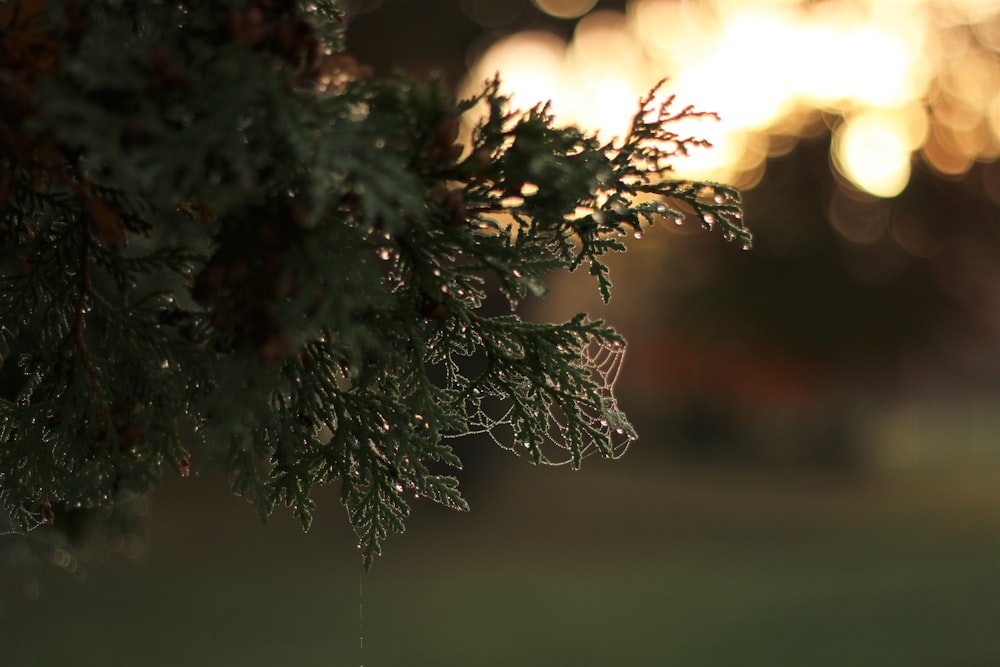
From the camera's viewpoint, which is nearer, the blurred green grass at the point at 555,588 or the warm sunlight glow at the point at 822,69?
the blurred green grass at the point at 555,588

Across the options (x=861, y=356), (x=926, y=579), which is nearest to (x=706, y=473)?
(x=861, y=356)

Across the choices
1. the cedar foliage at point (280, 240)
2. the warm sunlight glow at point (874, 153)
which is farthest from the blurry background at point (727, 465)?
the cedar foliage at point (280, 240)

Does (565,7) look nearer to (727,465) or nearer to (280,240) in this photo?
(727,465)

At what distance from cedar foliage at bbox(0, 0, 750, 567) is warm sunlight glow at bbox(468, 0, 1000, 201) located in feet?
72.4

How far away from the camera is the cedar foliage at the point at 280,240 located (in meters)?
2.30

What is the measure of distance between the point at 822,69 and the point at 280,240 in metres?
27.3

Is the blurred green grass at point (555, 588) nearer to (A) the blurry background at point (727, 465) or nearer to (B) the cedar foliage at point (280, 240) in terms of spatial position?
(A) the blurry background at point (727, 465)

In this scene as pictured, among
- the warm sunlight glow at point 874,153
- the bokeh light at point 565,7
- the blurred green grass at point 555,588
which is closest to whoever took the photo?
the blurred green grass at point 555,588

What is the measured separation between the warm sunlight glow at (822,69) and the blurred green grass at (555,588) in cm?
957

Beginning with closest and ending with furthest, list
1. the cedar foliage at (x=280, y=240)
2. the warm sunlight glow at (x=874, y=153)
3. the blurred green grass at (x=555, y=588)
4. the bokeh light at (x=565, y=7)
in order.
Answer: the cedar foliage at (x=280, y=240) → the blurred green grass at (x=555, y=588) → the bokeh light at (x=565, y=7) → the warm sunlight glow at (x=874, y=153)

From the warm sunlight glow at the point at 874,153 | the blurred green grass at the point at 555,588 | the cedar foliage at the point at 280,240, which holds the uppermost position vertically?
the warm sunlight glow at the point at 874,153

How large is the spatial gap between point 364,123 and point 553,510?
2494cm

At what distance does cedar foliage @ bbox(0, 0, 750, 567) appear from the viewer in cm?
230

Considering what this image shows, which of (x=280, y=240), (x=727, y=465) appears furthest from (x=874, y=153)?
(x=280, y=240)
